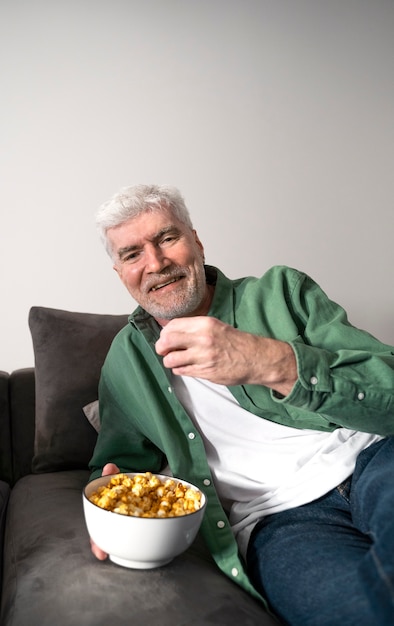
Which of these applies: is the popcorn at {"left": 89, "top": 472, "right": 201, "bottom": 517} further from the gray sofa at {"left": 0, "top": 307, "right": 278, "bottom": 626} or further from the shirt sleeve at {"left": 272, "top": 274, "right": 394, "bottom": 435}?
the shirt sleeve at {"left": 272, "top": 274, "right": 394, "bottom": 435}

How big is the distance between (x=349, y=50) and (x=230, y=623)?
242 centimetres

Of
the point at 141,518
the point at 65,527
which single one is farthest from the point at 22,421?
the point at 141,518

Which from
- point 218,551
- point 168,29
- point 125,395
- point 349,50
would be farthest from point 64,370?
point 349,50

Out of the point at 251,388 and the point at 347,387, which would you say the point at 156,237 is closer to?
the point at 251,388

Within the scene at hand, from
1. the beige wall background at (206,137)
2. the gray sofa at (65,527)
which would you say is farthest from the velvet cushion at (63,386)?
the beige wall background at (206,137)

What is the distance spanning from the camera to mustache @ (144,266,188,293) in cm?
147

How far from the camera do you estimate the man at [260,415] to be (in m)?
1.08

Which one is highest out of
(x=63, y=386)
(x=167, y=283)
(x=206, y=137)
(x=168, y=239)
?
(x=206, y=137)

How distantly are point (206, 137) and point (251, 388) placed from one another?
140 centimetres

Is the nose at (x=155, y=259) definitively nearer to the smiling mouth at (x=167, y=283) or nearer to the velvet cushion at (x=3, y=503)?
the smiling mouth at (x=167, y=283)

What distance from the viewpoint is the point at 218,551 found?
126 cm

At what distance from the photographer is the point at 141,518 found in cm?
100

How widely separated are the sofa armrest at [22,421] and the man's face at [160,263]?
2.25 ft

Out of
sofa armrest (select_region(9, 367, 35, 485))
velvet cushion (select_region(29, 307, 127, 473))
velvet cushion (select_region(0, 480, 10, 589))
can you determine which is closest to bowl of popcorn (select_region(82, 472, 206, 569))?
velvet cushion (select_region(0, 480, 10, 589))
